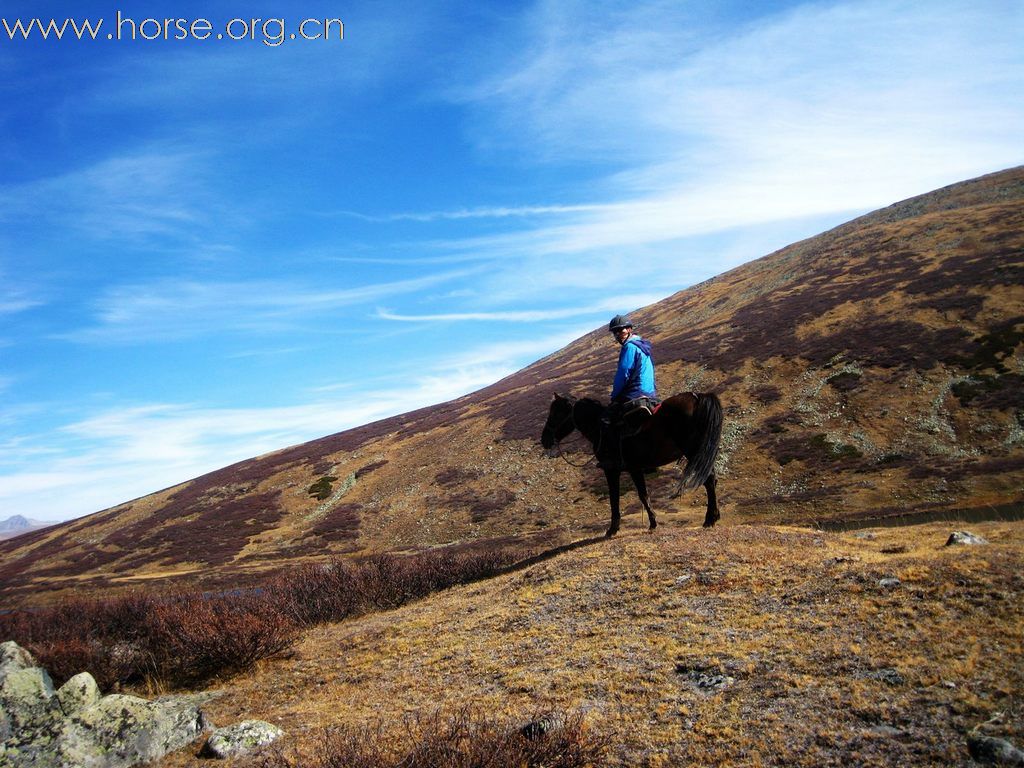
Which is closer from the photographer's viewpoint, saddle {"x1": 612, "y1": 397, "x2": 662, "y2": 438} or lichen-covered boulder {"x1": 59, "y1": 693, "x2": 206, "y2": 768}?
lichen-covered boulder {"x1": 59, "y1": 693, "x2": 206, "y2": 768}

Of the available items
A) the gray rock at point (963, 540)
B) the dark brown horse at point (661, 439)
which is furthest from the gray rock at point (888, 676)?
the dark brown horse at point (661, 439)

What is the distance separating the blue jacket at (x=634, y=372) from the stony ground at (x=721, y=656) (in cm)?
343

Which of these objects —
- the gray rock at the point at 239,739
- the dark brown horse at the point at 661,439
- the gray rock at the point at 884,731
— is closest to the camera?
the gray rock at the point at 884,731

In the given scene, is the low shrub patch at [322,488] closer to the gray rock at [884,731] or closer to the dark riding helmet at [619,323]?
the dark riding helmet at [619,323]

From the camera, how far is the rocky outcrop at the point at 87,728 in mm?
7781

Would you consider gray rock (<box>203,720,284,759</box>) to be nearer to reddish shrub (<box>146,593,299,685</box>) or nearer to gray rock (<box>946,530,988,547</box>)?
reddish shrub (<box>146,593,299,685</box>)

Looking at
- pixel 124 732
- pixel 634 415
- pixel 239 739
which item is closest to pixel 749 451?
pixel 634 415

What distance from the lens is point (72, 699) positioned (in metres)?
8.76

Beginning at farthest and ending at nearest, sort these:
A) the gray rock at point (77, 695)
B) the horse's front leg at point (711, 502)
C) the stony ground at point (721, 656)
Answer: the horse's front leg at point (711, 502) → the gray rock at point (77, 695) → the stony ground at point (721, 656)

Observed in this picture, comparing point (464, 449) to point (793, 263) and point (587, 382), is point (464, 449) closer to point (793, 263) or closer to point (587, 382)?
point (587, 382)

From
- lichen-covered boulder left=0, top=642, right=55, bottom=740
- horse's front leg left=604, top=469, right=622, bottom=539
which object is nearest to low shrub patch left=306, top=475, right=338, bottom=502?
horse's front leg left=604, top=469, right=622, bottom=539

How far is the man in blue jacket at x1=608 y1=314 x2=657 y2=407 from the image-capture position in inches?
561

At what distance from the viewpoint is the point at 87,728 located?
8.12 m

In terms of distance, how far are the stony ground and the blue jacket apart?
11.3ft
